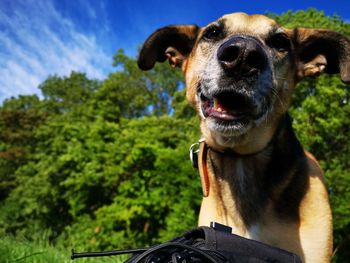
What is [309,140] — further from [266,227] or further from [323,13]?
[266,227]

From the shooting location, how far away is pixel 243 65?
3.05 meters

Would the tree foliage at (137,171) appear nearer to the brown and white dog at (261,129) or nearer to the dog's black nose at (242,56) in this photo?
the brown and white dog at (261,129)

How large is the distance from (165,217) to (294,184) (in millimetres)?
13376

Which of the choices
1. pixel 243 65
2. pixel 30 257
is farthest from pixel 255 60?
pixel 30 257

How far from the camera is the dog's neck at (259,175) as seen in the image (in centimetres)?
334

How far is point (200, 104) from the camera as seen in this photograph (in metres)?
3.57

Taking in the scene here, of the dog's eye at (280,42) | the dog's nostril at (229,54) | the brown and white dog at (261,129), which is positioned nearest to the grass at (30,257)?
the brown and white dog at (261,129)

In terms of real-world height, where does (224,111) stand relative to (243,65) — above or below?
below

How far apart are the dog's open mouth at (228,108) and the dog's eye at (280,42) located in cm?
82

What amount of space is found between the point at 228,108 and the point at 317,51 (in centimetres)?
131

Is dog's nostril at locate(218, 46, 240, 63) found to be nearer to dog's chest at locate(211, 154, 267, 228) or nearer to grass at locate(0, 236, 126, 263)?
dog's chest at locate(211, 154, 267, 228)

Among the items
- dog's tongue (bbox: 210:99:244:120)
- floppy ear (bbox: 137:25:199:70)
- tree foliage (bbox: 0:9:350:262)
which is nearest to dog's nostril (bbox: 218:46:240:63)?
dog's tongue (bbox: 210:99:244:120)

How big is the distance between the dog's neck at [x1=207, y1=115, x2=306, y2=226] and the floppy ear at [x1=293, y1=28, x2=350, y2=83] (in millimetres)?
679

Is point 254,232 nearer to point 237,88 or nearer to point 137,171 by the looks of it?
point 237,88
